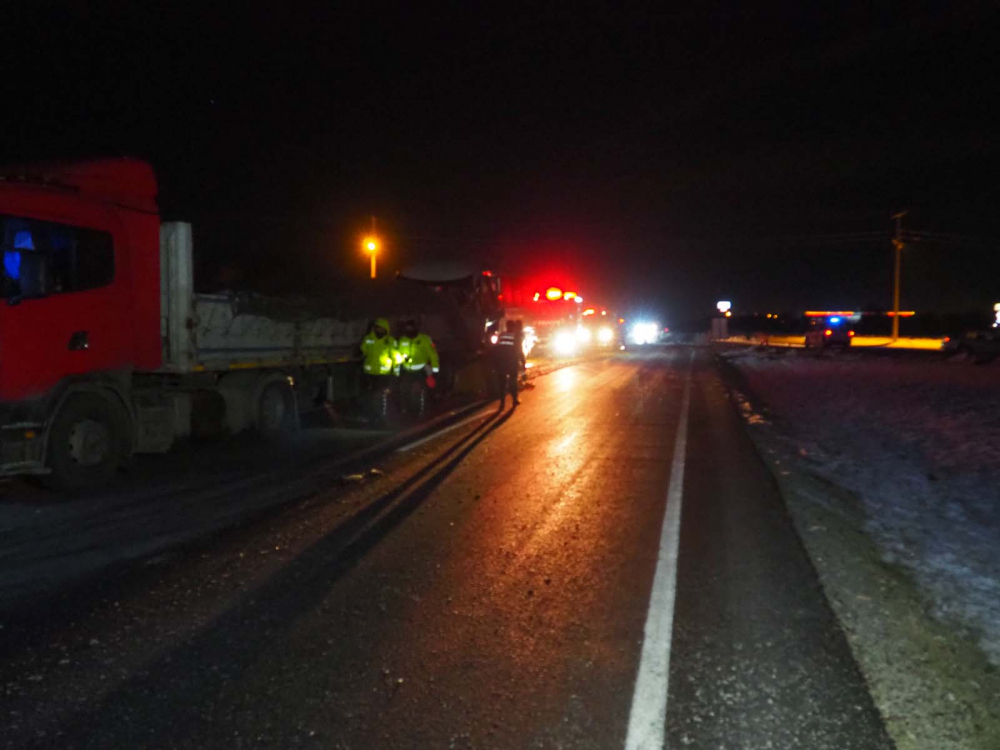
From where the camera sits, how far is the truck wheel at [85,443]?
9.59 meters

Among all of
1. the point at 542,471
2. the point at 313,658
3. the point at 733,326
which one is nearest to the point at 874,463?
the point at 542,471

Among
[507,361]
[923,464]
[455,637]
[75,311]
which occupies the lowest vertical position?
[455,637]

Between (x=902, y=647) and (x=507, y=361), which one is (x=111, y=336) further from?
(x=507, y=361)

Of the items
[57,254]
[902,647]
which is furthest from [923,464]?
[57,254]

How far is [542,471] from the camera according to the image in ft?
37.2

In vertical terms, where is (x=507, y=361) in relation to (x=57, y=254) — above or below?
below

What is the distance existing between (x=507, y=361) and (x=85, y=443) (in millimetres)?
10380

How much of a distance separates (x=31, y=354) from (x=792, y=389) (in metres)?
20.5

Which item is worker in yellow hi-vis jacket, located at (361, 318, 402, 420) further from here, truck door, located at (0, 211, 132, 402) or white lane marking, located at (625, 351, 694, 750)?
white lane marking, located at (625, 351, 694, 750)

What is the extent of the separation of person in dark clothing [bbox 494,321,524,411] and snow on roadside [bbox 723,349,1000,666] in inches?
196

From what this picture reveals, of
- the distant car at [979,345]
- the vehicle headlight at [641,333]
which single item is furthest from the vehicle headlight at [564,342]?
the vehicle headlight at [641,333]

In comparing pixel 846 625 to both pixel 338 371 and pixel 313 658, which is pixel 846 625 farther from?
pixel 338 371

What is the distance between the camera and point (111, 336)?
10.4 metres

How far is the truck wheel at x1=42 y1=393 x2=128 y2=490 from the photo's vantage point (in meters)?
9.59
